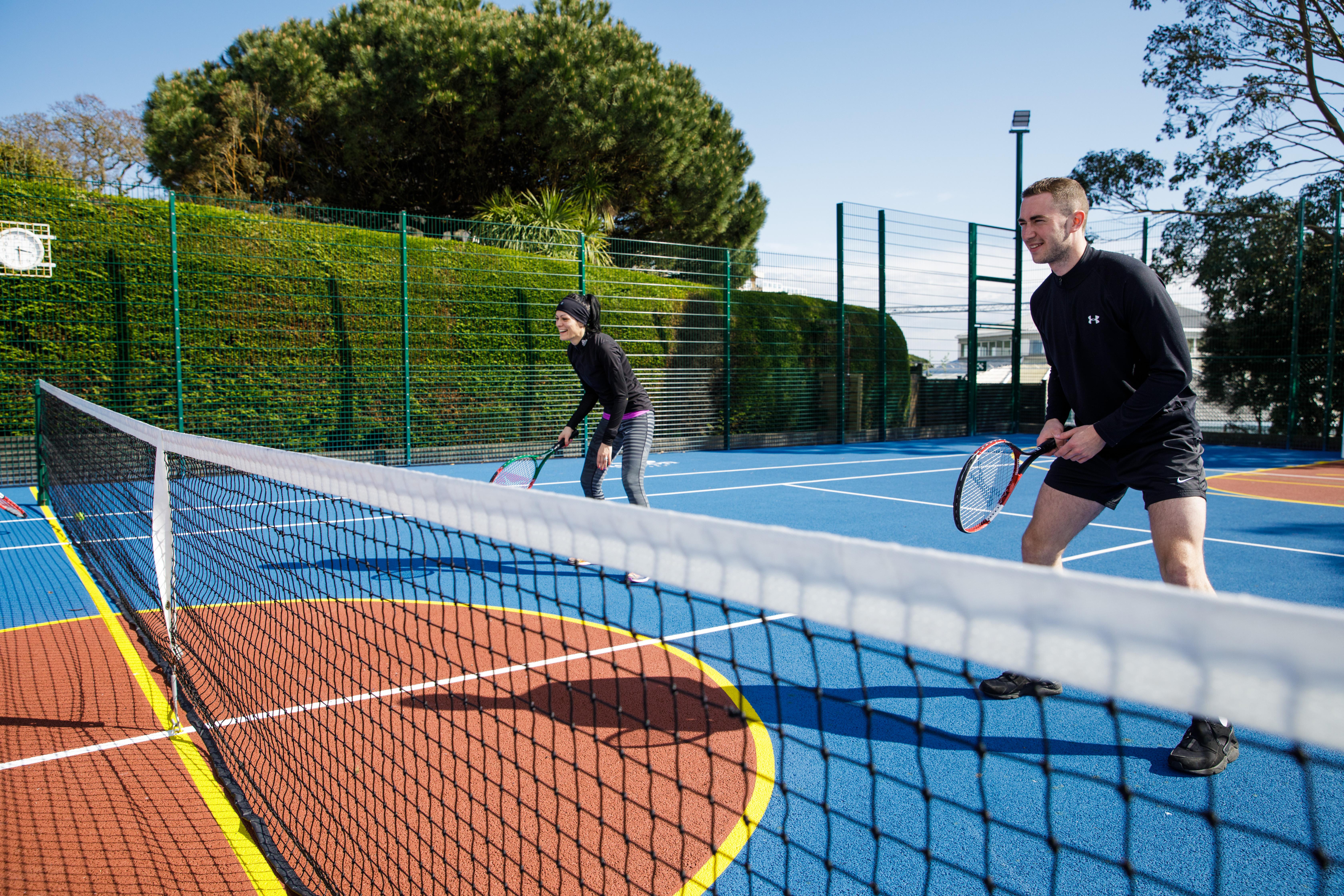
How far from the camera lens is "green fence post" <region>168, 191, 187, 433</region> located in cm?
1051

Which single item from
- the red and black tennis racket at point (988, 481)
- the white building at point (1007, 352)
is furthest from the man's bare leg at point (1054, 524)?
the white building at point (1007, 352)

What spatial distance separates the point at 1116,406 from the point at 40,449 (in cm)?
987

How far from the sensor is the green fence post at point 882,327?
16.9 metres

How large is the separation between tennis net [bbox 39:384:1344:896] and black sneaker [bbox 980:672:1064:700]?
0.24 feet

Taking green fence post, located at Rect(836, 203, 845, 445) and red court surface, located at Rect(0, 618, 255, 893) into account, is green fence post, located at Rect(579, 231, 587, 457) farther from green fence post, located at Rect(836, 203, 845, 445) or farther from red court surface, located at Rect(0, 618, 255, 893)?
red court surface, located at Rect(0, 618, 255, 893)

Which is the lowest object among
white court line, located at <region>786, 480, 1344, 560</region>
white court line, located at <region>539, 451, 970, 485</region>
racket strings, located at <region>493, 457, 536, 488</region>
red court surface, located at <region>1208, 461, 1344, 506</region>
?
white court line, located at <region>786, 480, 1344, 560</region>

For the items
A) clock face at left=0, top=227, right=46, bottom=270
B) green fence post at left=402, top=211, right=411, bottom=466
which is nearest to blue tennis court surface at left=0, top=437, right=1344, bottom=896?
clock face at left=0, top=227, right=46, bottom=270

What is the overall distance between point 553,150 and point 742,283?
7.52 metres

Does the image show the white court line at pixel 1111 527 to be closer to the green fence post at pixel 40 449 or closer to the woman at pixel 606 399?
the woman at pixel 606 399

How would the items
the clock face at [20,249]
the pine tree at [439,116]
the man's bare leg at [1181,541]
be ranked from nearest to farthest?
the man's bare leg at [1181,541] → the clock face at [20,249] → the pine tree at [439,116]

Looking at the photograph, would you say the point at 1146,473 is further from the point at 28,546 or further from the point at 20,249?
the point at 20,249

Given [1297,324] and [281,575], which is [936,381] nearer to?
[1297,324]

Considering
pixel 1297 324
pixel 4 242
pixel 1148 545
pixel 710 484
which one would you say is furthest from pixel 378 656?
pixel 1297 324

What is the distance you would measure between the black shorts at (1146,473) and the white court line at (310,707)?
4.40 ft
